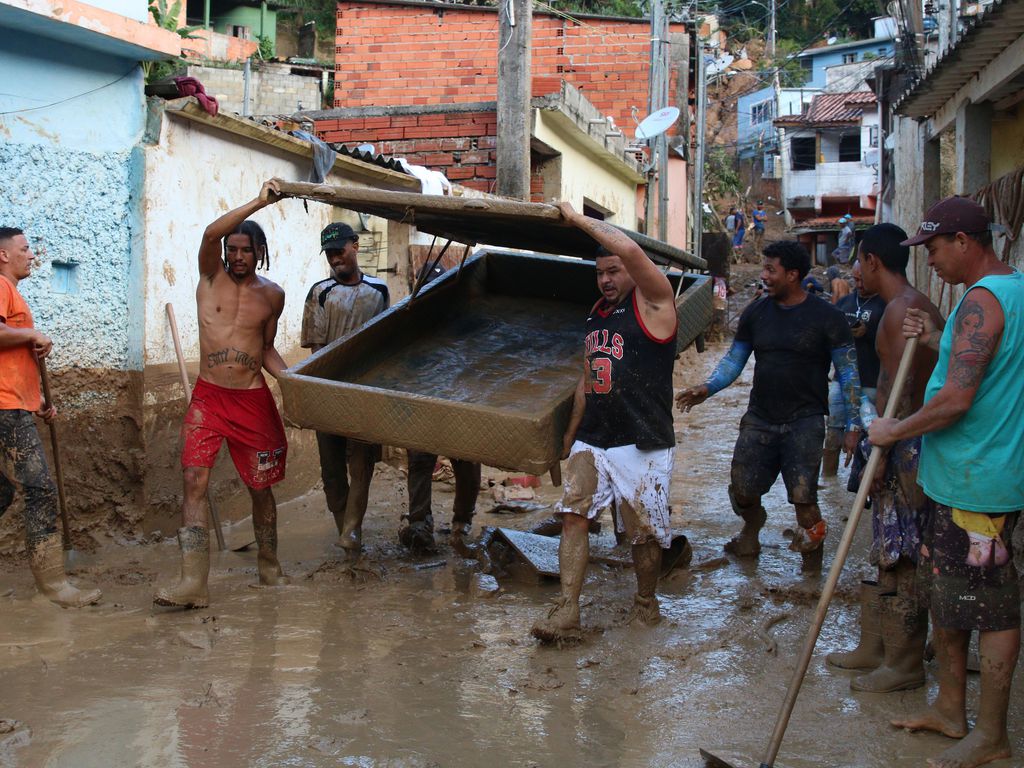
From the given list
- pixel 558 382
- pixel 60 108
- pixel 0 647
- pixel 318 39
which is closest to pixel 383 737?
pixel 0 647

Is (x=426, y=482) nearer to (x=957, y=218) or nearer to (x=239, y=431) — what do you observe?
(x=239, y=431)

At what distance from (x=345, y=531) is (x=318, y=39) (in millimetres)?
34398

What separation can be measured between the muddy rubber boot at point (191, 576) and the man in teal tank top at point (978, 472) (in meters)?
3.07

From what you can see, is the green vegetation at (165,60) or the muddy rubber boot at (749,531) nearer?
the muddy rubber boot at (749,531)

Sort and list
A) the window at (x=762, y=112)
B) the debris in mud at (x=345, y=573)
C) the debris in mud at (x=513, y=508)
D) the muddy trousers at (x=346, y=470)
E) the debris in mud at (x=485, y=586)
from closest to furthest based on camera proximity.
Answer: the debris in mud at (x=485, y=586)
the debris in mud at (x=345, y=573)
the muddy trousers at (x=346, y=470)
the debris in mud at (x=513, y=508)
the window at (x=762, y=112)

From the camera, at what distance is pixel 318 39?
37.2 meters

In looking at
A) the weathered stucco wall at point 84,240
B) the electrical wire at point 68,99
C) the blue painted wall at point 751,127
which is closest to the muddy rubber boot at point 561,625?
the weathered stucco wall at point 84,240

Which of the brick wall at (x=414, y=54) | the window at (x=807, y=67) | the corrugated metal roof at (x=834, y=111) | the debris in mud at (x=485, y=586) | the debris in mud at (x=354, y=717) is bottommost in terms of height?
the debris in mud at (x=485, y=586)

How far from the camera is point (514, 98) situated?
11977 mm

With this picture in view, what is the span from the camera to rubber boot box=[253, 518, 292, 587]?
536 centimetres

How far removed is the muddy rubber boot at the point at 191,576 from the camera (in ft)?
15.7

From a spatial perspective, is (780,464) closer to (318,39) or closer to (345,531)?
(345,531)

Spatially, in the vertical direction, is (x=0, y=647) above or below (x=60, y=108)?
below

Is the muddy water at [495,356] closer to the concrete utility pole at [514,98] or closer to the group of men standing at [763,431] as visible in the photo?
the group of men standing at [763,431]
